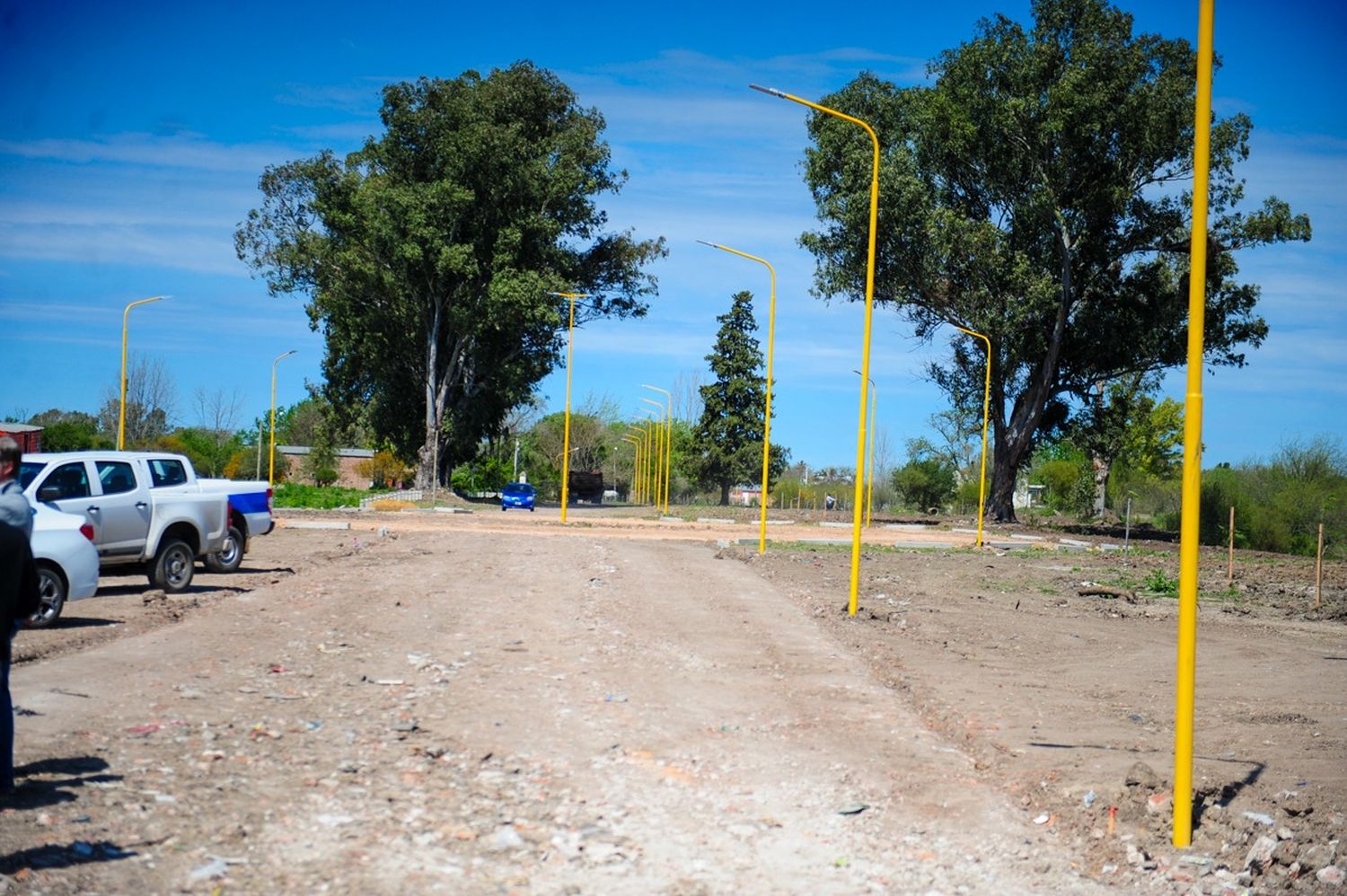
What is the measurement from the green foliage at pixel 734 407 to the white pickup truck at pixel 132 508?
2701 inches

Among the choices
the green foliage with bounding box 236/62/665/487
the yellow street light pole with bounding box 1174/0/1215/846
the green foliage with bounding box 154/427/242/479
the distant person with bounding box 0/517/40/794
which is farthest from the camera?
the green foliage with bounding box 154/427/242/479

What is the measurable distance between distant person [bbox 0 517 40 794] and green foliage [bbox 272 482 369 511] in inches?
1750

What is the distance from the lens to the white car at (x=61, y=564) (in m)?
13.7

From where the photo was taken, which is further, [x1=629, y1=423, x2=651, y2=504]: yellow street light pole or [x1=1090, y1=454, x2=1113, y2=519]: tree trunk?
[x1=629, y1=423, x2=651, y2=504]: yellow street light pole

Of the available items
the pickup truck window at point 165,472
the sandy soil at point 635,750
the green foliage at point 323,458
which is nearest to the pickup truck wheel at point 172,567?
the sandy soil at point 635,750

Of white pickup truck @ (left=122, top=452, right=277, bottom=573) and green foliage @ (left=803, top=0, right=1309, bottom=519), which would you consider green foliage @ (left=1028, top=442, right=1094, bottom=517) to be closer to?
green foliage @ (left=803, top=0, right=1309, bottom=519)

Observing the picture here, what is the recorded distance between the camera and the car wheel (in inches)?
543

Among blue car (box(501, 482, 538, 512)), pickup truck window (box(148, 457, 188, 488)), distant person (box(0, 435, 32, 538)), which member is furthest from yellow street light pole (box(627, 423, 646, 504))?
distant person (box(0, 435, 32, 538))

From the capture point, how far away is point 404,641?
552 inches

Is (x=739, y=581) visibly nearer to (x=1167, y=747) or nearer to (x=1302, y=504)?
(x=1167, y=747)

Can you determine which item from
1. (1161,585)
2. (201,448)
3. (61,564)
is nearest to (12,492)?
(61,564)

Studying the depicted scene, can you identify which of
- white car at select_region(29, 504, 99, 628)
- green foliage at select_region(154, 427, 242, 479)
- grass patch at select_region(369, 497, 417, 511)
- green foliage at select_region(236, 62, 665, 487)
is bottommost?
grass patch at select_region(369, 497, 417, 511)

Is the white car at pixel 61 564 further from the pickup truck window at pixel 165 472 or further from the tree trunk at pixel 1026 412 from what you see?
the tree trunk at pixel 1026 412

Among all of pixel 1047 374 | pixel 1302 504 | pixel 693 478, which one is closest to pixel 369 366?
pixel 693 478
